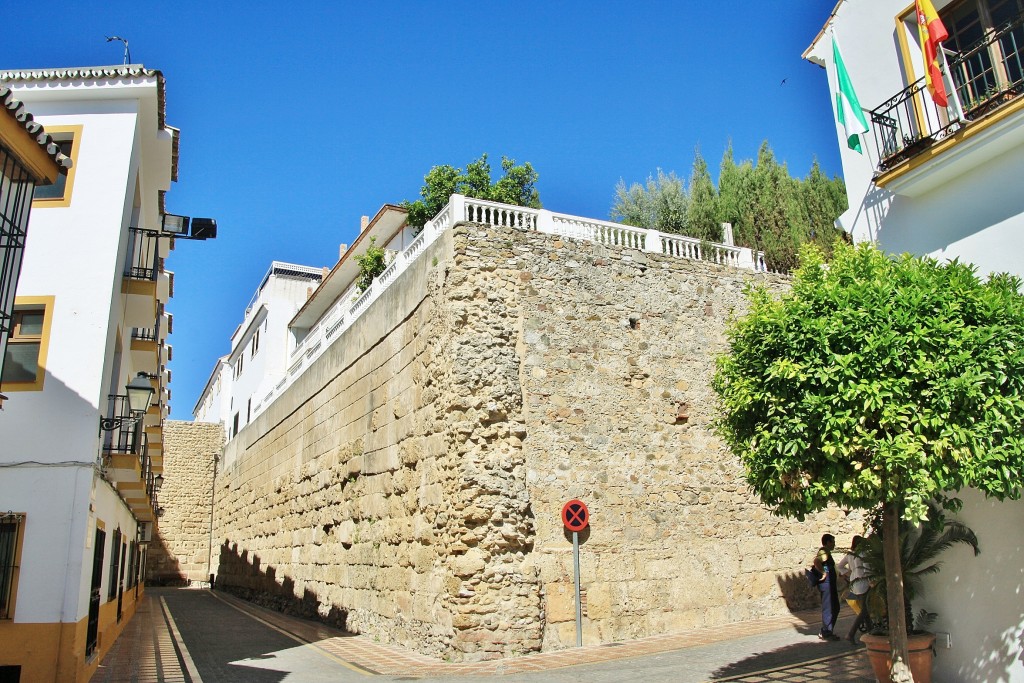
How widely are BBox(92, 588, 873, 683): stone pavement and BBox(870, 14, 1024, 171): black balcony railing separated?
17.5ft

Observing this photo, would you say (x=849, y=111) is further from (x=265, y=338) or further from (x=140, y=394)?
(x=265, y=338)

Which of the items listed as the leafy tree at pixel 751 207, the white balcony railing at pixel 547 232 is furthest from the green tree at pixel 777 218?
the white balcony railing at pixel 547 232

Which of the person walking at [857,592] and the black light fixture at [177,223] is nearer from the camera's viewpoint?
the person walking at [857,592]

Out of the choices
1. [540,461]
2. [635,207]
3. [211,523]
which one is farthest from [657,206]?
[211,523]

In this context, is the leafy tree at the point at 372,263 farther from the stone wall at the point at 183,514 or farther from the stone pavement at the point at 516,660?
the stone wall at the point at 183,514

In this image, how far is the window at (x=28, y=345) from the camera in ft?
27.5

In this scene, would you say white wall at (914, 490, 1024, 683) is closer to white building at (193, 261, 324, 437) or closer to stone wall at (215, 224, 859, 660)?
stone wall at (215, 224, 859, 660)

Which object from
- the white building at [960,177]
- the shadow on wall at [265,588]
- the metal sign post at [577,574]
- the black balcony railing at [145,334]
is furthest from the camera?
the shadow on wall at [265,588]

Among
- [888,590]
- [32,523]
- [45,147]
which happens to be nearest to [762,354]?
[888,590]

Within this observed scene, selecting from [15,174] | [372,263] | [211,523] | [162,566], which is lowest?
[162,566]

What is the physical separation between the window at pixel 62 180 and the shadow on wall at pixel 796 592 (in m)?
11.5

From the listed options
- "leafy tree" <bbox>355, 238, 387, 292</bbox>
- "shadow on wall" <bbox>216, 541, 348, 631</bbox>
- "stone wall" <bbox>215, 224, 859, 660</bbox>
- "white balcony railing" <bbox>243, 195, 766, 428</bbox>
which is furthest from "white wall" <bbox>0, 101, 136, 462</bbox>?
"leafy tree" <bbox>355, 238, 387, 292</bbox>

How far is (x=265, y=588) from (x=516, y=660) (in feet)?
39.7

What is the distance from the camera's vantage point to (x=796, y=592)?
1222 cm
